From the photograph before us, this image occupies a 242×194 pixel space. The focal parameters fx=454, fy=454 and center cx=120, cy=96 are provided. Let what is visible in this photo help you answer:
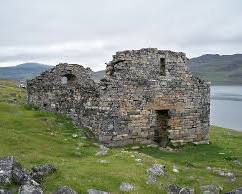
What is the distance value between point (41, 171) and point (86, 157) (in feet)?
15.5

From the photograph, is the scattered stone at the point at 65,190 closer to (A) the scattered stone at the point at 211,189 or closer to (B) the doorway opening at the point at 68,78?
(A) the scattered stone at the point at 211,189

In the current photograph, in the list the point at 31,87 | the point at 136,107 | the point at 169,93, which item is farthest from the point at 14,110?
the point at 169,93

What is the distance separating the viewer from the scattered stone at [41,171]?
18000 mm

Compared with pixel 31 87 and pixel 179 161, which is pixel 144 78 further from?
pixel 31 87

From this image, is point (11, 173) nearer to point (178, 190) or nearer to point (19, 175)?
point (19, 175)

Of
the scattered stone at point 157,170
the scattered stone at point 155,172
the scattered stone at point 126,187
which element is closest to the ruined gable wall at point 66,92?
the scattered stone at point 157,170

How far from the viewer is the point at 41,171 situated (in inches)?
723

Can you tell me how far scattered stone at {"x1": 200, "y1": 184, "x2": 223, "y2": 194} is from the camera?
19.1m

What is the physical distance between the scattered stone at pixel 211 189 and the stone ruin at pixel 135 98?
10.4 metres

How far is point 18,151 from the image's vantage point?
2188 centimetres

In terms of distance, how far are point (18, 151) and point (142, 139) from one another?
10724mm

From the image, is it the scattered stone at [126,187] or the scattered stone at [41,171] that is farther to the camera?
the scattered stone at [126,187]

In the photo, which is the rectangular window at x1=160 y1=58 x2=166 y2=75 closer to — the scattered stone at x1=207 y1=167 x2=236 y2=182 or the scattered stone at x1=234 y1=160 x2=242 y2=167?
the scattered stone at x1=234 y1=160 x2=242 y2=167

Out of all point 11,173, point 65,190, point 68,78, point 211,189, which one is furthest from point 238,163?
point 11,173
